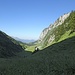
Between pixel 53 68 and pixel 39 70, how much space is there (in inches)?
44.0

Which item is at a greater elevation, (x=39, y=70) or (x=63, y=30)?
(x=63, y=30)

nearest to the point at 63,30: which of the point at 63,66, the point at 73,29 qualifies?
the point at 73,29

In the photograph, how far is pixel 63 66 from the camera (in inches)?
623

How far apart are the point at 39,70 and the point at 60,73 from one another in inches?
74.2

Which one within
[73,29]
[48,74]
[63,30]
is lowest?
[48,74]

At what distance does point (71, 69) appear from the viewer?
14641 millimetres

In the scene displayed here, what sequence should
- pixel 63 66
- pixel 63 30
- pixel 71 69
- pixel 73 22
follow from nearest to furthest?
pixel 71 69, pixel 63 66, pixel 73 22, pixel 63 30

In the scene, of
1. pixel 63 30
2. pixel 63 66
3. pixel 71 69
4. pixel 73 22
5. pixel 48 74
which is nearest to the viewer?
pixel 48 74

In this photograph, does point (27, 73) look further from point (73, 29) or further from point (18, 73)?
point (73, 29)

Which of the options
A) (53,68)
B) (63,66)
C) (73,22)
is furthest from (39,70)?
(73,22)

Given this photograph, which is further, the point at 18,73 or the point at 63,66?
the point at 63,66

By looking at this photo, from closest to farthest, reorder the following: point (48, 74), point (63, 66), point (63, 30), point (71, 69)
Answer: point (48, 74) → point (71, 69) → point (63, 66) → point (63, 30)

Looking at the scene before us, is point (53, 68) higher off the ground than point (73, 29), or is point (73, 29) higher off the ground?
point (73, 29)

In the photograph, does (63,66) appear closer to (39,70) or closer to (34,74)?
(39,70)
